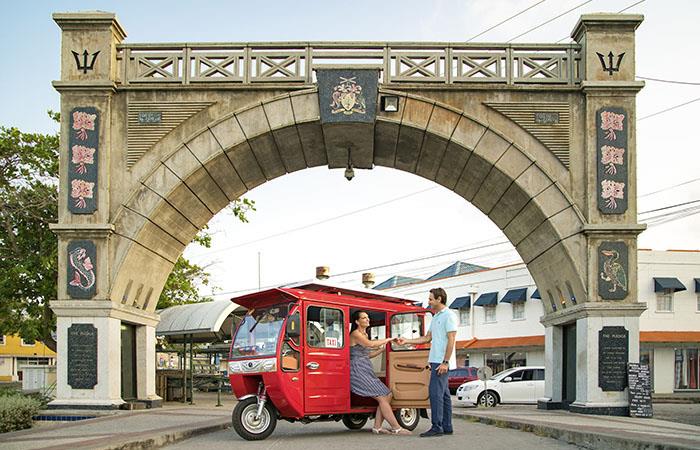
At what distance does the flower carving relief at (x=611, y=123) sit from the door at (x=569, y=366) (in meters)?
4.83

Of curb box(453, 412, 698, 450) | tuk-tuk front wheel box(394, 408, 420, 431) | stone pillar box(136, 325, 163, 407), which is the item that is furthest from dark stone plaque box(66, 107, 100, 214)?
curb box(453, 412, 698, 450)

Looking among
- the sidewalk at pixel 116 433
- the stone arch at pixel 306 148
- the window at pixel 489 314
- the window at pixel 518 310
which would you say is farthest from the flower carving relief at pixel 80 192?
the window at pixel 489 314

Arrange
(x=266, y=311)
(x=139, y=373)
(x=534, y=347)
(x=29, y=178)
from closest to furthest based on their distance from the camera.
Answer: (x=266, y=311) < (x=139, y=373) < (x=29, y=178) < (x=534, y=347)

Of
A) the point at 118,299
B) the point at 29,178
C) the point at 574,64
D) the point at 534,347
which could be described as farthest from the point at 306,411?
the point at 534,347

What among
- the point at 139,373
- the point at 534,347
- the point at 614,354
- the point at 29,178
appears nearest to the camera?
the point at 614,354

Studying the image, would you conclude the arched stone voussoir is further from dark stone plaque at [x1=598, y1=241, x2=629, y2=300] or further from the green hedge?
dark stone plaque at [x1=598, y1=241, x2=629, y2=300]

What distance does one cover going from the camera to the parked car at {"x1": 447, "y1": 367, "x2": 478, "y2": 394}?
42.8 m

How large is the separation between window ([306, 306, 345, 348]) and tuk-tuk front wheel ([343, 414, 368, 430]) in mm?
1456

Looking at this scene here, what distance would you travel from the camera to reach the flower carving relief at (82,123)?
72.7ft

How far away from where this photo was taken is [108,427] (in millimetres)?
15688

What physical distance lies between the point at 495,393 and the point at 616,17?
15.0 meters

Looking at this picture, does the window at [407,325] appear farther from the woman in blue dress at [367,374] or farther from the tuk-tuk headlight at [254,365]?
the tuk-tuk headlight at [254,365]

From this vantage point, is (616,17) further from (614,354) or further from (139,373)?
(139,373)

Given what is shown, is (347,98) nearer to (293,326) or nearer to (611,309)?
(611,309)
